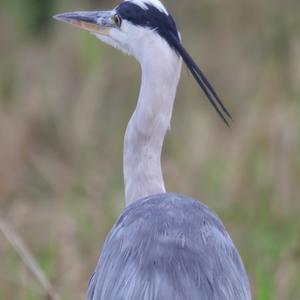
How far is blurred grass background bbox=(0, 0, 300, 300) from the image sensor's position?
18.5ft

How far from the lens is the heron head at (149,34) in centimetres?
405

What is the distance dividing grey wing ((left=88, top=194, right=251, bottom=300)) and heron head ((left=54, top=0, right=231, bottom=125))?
40 cm

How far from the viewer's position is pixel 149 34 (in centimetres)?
409

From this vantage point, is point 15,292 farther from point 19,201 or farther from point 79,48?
point 79,48

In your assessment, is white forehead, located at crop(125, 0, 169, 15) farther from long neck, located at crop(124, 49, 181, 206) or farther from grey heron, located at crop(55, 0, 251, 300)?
long neck, located at crop(124, 49, 181, 206)

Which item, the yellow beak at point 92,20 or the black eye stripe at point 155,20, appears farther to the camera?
the yellow beak at point 92,20

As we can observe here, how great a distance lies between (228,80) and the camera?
28.1 feet

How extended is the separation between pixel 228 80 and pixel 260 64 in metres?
0.28

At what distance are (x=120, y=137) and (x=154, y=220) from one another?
12.3 ft

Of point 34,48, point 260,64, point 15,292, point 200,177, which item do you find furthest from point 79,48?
point 15,292

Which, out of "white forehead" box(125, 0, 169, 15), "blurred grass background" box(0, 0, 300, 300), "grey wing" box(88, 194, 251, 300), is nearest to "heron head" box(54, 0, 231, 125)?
"white forehead" box(125, 0, 169, 15)

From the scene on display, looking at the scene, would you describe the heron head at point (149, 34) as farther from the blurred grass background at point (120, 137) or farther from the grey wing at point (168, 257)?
the blurred grass background at point (120, 137)

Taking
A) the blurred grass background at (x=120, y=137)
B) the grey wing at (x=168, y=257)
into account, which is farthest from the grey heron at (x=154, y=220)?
the blurred grass background at (x=120, y=137)

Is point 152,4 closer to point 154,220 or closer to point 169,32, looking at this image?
point 169,32
